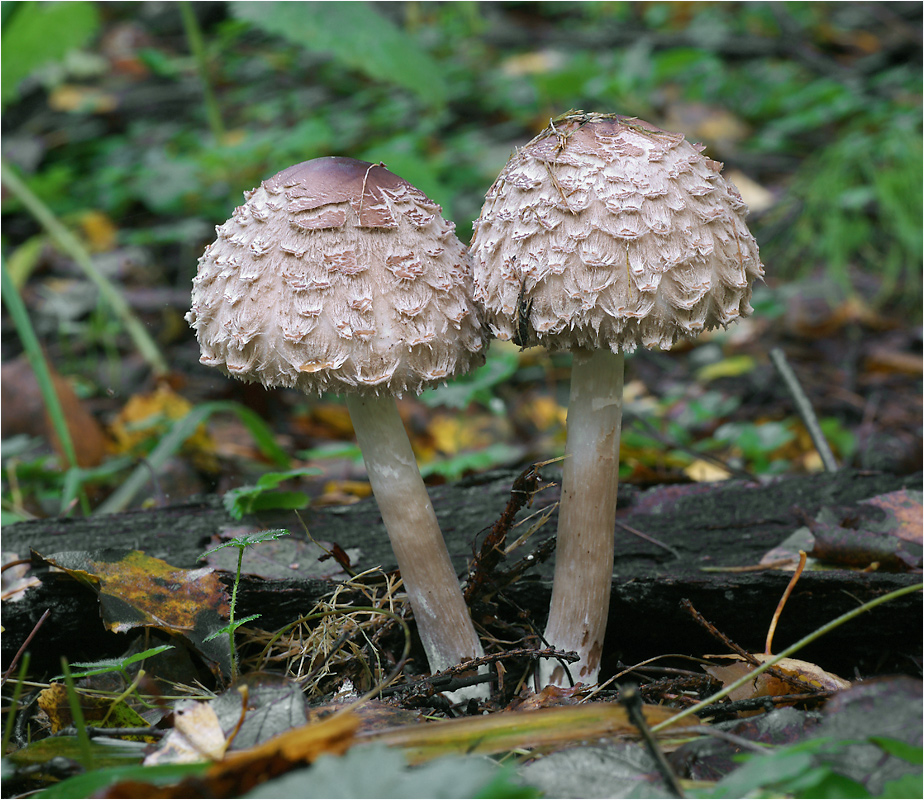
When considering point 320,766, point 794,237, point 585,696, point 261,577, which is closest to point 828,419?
point 794,237

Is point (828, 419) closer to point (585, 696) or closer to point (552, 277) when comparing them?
point (585, 696)

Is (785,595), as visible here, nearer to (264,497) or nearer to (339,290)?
(339,290)

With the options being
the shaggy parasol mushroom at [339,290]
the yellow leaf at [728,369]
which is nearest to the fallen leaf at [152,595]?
the shaggy parasol mushroom at [339,290]

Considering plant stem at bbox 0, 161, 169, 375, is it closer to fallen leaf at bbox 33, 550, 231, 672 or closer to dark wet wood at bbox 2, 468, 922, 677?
dark wet wood at bbox 2, 468, 922, 677

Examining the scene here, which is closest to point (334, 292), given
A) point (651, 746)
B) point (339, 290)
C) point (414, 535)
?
point (339, 290)

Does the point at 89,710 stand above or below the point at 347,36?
below

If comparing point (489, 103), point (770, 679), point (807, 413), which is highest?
point (489, 103)

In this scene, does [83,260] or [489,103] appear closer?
[83,260]

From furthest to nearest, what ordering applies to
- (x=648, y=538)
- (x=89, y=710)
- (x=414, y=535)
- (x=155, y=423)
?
(x=155, y=423) → (x=648, y=538) → (x=414, y=535) → (x=89, y=710)
